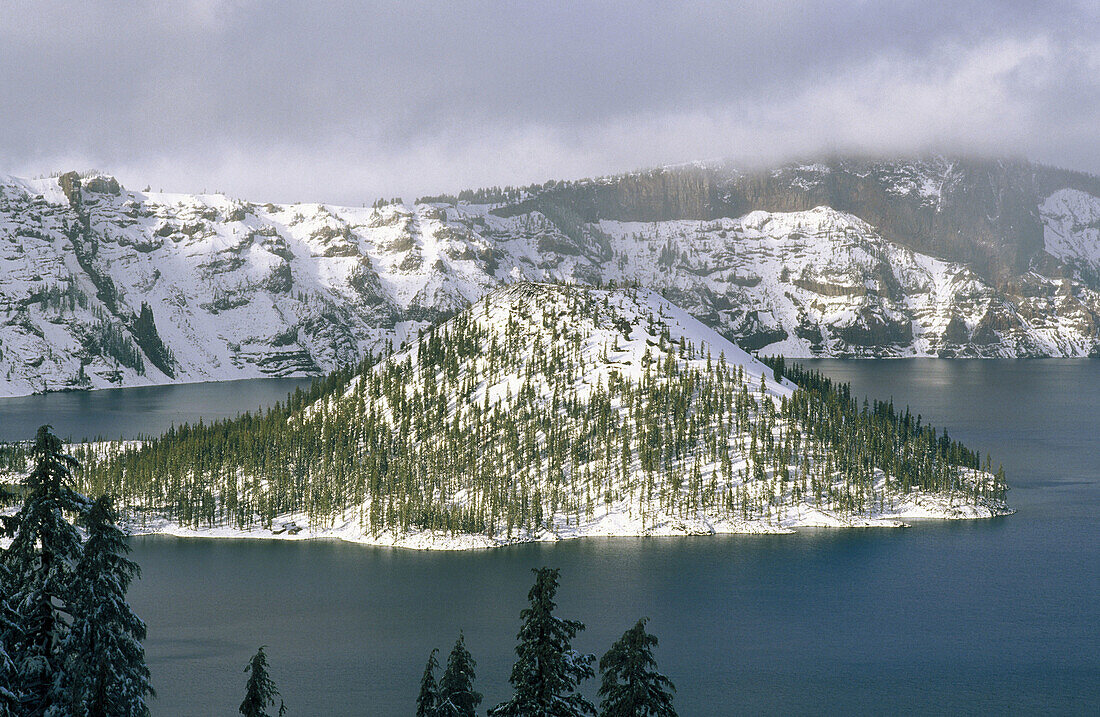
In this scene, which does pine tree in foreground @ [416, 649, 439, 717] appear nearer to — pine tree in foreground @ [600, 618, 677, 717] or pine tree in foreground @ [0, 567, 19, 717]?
pine tree in foreground @ [600, 618, 677, 717]

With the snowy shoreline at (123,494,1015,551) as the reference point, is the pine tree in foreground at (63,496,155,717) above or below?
above

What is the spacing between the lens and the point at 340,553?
17450 centimetres

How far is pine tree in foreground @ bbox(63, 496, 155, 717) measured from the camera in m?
44.8

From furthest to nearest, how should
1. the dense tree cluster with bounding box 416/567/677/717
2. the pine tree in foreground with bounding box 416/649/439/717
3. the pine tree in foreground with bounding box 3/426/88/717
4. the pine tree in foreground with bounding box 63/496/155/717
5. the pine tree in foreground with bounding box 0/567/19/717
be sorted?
Answer: the pine tree in foreground with bounding box 416/649/439/717, the dense tree cluster with bounding box 416/567/677/717, the pine tree in foreground with bounding box 3/426/88/717, the pine tree in foreground with bounding box 63/496/155/717, the pine tree in foreground with bounding box 0/567/19/717

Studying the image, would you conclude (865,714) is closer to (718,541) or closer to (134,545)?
(718,541)

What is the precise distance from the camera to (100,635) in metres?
45.0

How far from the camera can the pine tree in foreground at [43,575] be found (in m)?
45.2

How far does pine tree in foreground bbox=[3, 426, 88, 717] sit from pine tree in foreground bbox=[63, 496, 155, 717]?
82 centimetres

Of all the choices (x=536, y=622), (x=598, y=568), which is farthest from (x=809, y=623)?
(x=536, y=622)

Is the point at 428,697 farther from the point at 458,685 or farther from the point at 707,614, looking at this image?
the point at 707,614

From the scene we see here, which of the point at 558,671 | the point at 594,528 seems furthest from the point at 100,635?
the point at 594,528

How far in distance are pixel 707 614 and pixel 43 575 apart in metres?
104

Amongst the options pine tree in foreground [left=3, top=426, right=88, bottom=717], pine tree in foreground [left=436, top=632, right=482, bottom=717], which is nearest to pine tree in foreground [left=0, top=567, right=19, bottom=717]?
pine tree in foreground [left=3, top=426, right=88, bottom=717]

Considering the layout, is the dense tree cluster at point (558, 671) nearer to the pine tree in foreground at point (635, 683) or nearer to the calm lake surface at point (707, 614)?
the pine tree in foreground at point (635, 683)
